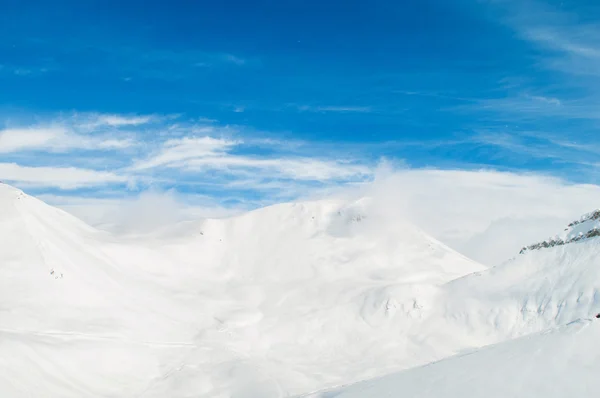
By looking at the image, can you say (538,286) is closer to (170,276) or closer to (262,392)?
(262,392)

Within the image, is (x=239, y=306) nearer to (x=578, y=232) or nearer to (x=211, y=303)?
(x=211, y=303)

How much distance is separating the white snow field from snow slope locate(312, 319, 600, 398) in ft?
47.8

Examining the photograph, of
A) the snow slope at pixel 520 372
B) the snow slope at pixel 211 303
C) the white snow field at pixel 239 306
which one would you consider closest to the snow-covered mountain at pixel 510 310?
the snow slope at pixel 520 372

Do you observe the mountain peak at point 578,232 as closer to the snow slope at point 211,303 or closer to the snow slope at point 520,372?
the snow slope at point 211,303

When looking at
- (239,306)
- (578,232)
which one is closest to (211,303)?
(239,306)

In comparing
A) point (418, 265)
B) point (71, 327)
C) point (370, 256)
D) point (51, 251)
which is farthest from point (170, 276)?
point (418, 265)

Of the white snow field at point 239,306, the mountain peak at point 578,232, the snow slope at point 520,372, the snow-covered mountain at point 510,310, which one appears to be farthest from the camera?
the mountain peak at point 578,232

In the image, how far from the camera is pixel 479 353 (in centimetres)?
1755

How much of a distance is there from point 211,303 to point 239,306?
9.78 ft

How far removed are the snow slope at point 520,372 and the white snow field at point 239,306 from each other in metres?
14.6

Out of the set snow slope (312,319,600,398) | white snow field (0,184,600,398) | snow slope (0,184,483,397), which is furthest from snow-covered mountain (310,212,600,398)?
snow slope (0,184,483,397)

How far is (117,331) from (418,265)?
132 feet

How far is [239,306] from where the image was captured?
57.8 m

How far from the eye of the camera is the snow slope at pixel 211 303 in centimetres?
3831
